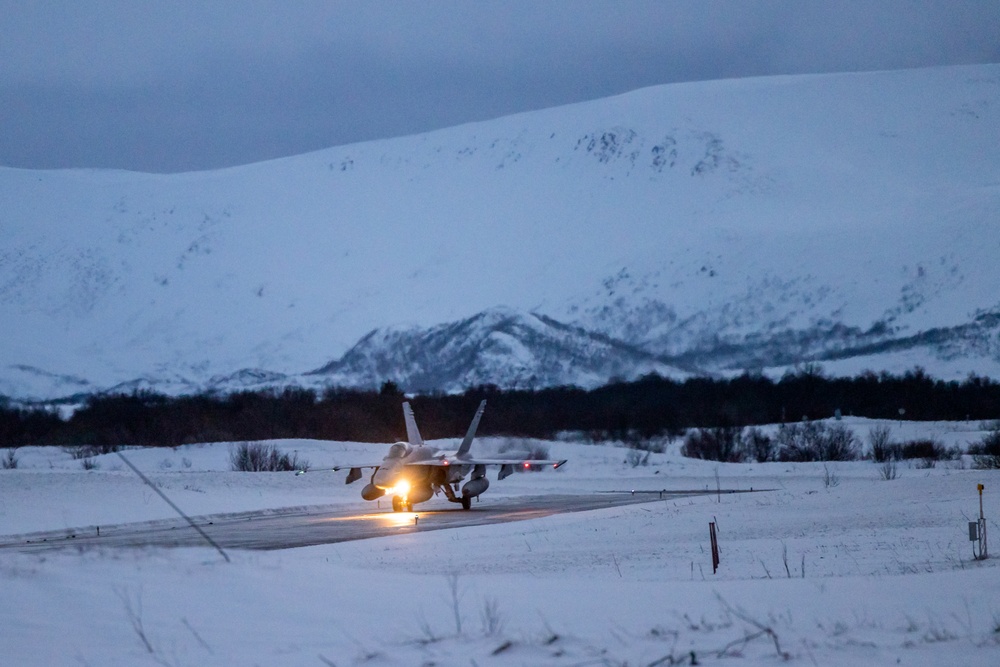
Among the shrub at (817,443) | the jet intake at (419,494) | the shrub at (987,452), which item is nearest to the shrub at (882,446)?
the shrub at (817,443)

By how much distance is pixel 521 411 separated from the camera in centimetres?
7762

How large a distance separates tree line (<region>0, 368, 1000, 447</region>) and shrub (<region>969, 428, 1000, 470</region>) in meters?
17.2

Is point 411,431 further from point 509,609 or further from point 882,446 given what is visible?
point 882,446

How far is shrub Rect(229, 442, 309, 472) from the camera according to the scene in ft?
180

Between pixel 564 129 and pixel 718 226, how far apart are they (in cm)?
5402

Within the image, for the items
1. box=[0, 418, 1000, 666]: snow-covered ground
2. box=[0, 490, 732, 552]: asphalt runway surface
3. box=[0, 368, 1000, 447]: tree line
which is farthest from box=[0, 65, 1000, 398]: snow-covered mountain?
box=[0, 418, 1000, 666]: snow-covered ground

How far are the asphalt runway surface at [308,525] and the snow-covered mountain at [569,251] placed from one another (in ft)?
236

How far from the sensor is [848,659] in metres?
6.84

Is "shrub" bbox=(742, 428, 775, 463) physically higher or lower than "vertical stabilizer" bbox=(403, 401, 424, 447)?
lower

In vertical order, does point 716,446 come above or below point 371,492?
above

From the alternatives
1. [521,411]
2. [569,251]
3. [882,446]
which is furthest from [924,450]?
[569,251]

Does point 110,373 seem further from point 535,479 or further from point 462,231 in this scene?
point 535,479

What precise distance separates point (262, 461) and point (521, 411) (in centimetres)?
2637

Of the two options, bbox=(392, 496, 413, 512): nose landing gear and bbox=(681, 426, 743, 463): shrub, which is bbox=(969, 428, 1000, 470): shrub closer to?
bbox=(681, 426, 743, 463): shrub
